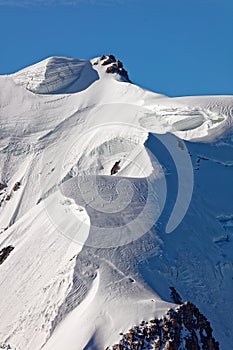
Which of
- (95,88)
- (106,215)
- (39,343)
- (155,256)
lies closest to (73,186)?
(106,215)

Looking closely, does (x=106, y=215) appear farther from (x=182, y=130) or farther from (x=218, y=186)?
(x=182, y=130)

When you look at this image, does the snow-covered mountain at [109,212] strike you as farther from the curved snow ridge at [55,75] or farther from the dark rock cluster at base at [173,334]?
the dark rock cluster at base at [173,334]

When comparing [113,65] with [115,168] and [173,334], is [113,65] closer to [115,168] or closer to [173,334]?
[115,168]

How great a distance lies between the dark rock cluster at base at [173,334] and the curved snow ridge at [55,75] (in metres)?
43.3

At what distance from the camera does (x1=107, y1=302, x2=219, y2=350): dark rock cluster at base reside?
173ft

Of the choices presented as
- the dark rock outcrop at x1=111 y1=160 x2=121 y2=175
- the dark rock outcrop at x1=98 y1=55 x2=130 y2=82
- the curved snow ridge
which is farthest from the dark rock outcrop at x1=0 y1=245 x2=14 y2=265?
the dark rock outcrop at x1=98 y1=55 x2=130 y2=82

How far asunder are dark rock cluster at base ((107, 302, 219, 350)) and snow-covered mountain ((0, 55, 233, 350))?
1.11 ft

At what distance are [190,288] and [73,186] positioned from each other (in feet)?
37.2

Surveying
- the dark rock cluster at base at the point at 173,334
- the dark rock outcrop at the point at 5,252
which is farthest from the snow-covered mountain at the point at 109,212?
the dark rock cluster at base at the point at 173,334

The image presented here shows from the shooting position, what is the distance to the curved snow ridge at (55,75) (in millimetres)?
96375

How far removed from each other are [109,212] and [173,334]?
12775mm

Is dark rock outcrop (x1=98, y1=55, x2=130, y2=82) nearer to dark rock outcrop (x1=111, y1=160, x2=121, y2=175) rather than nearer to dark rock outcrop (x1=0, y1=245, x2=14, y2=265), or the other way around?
dark rock outcrop (x1=111, y1=160, x2=121, y2=175)

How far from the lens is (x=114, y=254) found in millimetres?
61156

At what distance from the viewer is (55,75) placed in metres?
97.2
